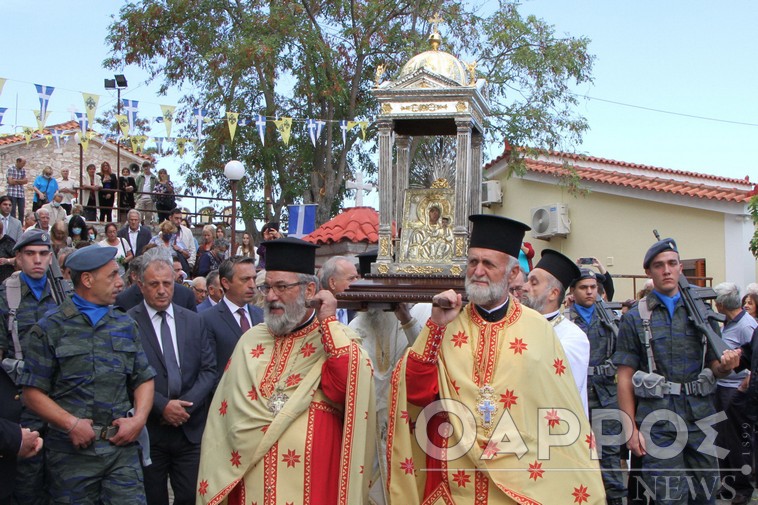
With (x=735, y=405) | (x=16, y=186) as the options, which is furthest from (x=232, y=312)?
(x=16, y=186)

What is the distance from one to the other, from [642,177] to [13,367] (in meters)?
16.2

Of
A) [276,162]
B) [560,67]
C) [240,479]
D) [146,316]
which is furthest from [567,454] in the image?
[276,162]

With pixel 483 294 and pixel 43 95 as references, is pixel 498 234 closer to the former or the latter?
pixel 483 294

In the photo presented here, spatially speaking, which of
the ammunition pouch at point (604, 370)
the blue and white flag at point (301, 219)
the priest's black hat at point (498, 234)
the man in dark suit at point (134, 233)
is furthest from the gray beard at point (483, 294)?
the blue and white flag at point (301, 219)

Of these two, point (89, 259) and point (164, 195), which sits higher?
point (164, 195)

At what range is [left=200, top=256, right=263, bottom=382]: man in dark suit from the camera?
6195 mm

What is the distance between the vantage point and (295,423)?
14.8ft

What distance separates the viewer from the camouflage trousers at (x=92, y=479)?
15.2 ft

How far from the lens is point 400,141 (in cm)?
701

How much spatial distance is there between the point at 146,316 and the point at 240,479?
1776mm

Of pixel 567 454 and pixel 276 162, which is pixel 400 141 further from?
pixel 276 162

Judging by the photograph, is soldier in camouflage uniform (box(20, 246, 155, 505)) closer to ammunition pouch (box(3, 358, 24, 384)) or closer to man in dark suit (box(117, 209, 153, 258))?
ammunition pouch (box(3, 358, 24, 384))

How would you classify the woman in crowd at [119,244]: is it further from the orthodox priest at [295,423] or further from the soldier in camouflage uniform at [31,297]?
the orthodox priest at [295,423]

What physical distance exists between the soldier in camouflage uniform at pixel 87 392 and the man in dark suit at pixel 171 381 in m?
0.73
